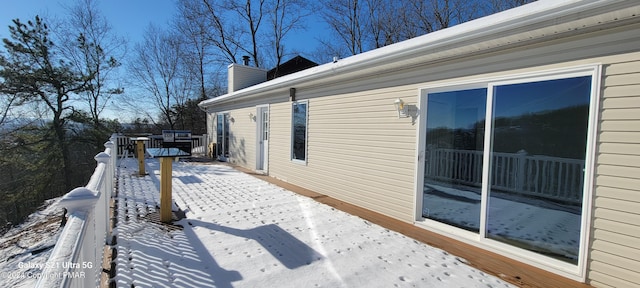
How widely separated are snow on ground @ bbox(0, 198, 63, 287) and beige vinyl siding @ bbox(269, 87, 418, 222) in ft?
12.4

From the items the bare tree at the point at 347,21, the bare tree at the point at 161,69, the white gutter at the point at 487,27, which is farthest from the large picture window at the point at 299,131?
the bare tree at the point at 161,69

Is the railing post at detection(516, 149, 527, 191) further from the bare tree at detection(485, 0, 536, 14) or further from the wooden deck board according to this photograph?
the bare tree at detection(485, 0, 536, 14)

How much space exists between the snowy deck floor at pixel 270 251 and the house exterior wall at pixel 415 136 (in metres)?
0.77

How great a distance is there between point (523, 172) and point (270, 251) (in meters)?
3.03

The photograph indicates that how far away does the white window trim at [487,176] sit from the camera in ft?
7.87

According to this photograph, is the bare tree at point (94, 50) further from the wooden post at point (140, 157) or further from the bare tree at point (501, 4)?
the bare tree at point (501, 4)

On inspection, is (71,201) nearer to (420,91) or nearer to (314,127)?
(420,91)

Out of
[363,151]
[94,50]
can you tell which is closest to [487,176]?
[363,151]

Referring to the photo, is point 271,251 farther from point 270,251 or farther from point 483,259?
point 483,259

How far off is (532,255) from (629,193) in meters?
0.98

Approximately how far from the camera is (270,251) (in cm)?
291

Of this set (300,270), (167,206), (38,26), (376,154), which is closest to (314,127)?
(376,154)

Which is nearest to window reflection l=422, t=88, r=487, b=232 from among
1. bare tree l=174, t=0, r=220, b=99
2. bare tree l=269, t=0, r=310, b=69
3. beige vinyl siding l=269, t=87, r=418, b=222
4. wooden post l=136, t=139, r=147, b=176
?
beige vinyl siding l=269, t=87, r=418, b=222

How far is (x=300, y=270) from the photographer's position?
2.55 meters
